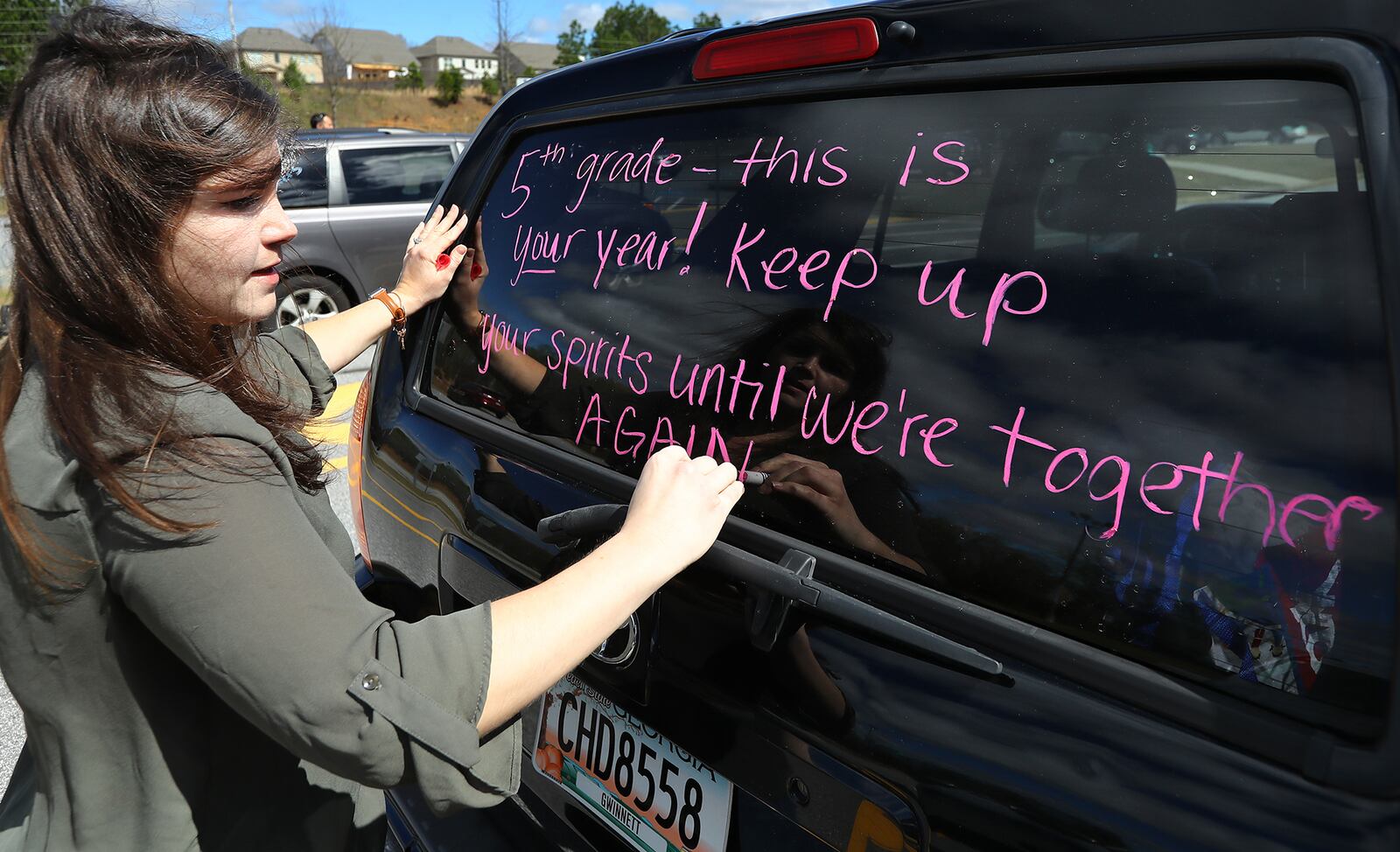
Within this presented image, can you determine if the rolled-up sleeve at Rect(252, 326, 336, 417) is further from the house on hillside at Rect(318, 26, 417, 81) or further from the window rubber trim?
the house on hillside at Rect(318, 26, 417, 81)

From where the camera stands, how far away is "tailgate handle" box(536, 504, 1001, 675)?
1.12m

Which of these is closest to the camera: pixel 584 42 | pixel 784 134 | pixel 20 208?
pixel 20 208

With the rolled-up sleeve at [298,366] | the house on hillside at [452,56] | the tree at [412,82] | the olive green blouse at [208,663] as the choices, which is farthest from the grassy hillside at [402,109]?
the olive green blouse at [208,663]

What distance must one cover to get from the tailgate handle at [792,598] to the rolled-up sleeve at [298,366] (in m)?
0.62

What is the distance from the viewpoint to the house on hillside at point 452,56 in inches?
3733

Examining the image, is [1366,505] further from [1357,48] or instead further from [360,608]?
[360,608]

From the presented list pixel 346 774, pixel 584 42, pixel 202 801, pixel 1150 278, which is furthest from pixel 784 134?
pixel 584 42

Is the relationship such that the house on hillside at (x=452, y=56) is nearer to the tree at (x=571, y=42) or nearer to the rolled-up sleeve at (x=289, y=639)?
the tree at (x=571, y=42)

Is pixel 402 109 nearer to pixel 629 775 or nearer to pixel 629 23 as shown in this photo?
pixel 629 23

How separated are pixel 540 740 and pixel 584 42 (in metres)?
79.5

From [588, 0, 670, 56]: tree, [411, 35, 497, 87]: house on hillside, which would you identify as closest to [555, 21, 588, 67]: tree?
[588, 0, 670, 56]: tree

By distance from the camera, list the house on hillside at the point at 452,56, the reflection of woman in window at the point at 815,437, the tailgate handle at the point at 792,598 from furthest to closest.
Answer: the house on hillside at the point at 452,56
the reflection of woman in window at the point at 815,437
the tailgate handle at the point at 792,598

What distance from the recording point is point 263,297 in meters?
1.24

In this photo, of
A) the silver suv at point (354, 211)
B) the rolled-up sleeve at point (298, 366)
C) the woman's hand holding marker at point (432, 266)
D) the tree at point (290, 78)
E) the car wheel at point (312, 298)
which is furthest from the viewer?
the silver suv at point (354, 211)
